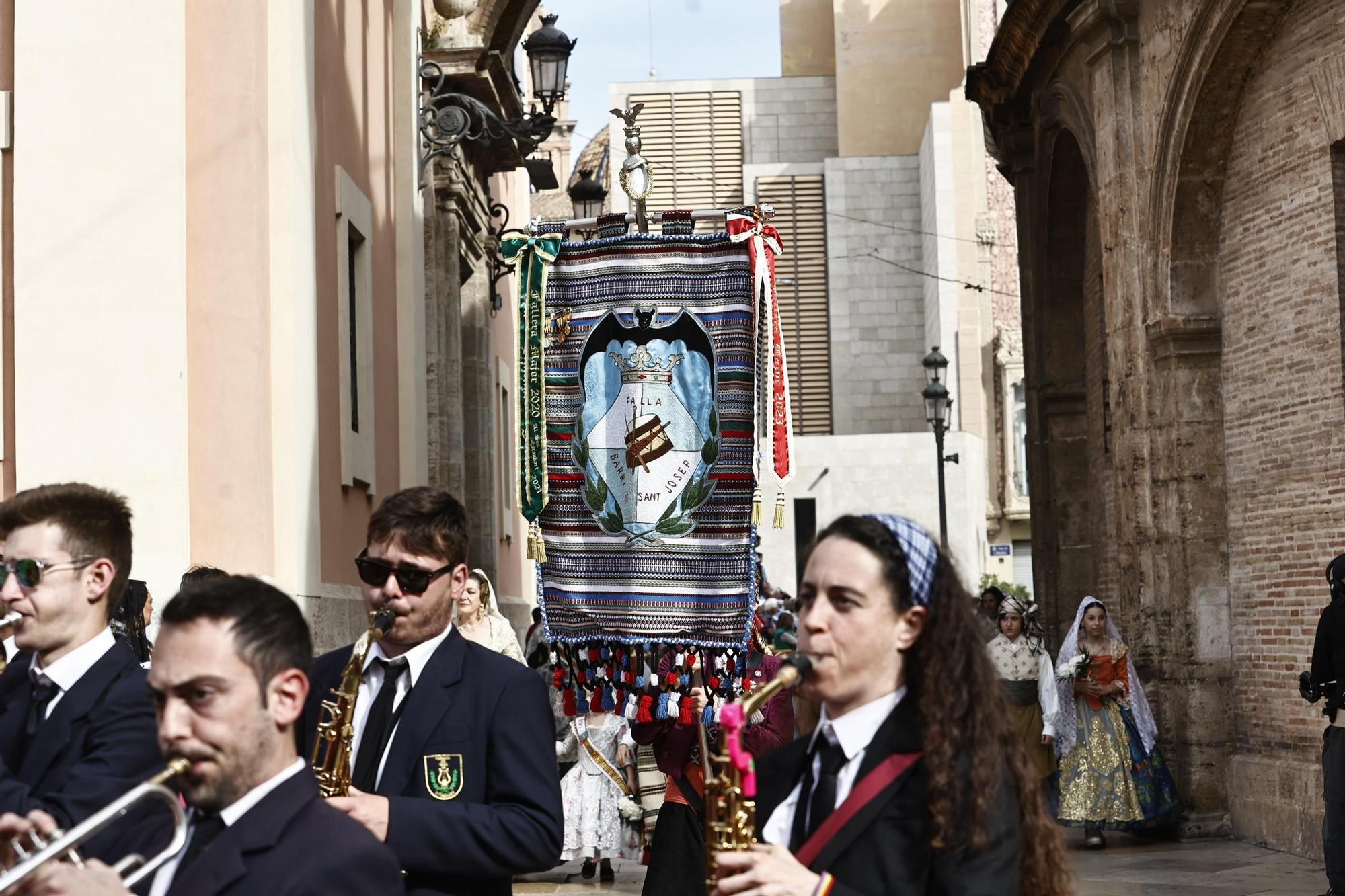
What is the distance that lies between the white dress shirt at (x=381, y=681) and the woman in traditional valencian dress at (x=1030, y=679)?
1018 cm

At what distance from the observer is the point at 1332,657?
10.2m

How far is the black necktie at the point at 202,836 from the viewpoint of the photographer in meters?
3.21

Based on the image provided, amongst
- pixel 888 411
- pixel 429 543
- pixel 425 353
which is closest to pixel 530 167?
pixel 425 353

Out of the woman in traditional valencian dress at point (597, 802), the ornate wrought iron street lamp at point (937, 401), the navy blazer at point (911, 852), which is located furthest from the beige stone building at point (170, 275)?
the ornate wrought iron street lamp at point (937, 401)

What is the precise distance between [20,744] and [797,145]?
4989 cm

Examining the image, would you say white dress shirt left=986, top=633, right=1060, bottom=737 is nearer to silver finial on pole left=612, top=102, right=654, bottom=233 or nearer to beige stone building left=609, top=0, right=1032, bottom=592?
silver finial on pole left=612, top=102, right=654, bottom=233

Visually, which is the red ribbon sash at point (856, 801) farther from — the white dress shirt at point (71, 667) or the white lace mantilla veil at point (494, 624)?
the white lace mantilla veil at point (494, 624)

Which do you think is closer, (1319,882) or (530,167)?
(1319,882)

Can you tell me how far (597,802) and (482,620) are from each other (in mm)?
2690

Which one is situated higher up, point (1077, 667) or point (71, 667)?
point (71, 667)

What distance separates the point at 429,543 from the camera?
4.54 metres

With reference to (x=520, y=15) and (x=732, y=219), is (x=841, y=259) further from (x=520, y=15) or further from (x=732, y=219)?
(x=732, y=219)

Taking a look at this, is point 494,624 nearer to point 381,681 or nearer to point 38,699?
point 381,681

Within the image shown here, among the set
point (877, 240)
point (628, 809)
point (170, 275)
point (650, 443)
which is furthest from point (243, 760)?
point (877, 240)
